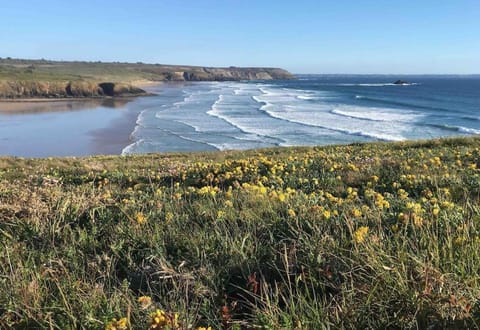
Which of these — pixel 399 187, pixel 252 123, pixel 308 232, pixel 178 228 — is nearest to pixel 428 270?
pixel 308 232

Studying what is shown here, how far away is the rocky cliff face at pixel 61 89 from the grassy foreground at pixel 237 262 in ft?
267

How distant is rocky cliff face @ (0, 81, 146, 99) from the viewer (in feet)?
258

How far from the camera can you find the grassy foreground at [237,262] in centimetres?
266

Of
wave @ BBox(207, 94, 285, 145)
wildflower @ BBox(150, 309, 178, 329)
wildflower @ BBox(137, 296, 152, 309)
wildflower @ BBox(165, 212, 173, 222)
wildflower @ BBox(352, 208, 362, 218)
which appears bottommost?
wave @ BBox(207, 94, 285, 145)

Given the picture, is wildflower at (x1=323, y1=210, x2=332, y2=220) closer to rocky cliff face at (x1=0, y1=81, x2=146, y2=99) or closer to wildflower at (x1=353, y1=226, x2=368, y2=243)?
wildflower at (x1=353, y1=226, x2=368, y2=243)

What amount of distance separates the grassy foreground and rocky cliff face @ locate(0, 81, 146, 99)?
267 ft

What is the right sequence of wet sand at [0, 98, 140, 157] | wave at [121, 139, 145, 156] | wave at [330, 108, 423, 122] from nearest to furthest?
wave at [121, 139, 145, 156], wet sand at [0, 98, 140, 157], wave at [330, 108, 423, 122]

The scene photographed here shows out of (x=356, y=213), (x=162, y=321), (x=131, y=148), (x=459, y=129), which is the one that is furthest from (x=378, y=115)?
(x=162, y=321)

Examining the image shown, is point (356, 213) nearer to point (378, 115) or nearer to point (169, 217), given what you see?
point (169, 217)

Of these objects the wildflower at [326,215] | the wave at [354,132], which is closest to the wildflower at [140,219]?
the wildflower at [326,215]

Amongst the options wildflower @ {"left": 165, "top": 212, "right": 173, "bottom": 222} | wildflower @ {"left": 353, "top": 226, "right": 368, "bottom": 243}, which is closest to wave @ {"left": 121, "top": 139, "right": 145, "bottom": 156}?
wildflower @ {"left": 165, "top": 212, "right": 173, "bottom": 222}

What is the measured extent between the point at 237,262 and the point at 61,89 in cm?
8680

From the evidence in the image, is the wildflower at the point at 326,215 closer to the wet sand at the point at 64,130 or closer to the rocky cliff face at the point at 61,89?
the wet sand at the point at 64,130

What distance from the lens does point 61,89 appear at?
83188mm
